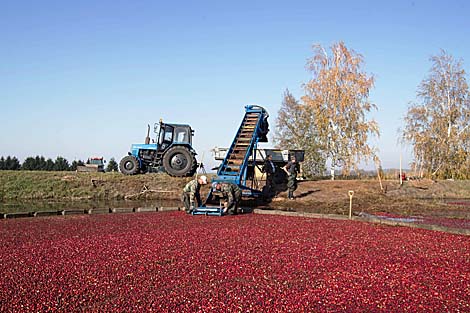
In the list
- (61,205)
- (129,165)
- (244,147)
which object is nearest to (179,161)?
(129,165)

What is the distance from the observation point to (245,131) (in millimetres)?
17422

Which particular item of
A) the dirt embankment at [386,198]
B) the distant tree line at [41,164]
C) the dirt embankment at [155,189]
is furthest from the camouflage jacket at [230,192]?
the distant tree line at [41,164]

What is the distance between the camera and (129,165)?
846 inches

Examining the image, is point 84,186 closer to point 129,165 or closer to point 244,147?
point 129,165

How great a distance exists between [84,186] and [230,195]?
34.0ft

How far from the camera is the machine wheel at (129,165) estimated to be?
69.7ft

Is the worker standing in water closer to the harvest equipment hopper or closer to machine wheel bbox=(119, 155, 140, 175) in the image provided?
the harvest equipment hopper

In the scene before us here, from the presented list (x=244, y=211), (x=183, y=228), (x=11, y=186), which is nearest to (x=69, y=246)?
(x=183, y=228)

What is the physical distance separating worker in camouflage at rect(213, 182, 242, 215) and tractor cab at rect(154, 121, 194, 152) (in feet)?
23.7

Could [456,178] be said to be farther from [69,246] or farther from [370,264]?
[69,246]

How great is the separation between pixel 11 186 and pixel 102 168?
Result: 34.8 ft

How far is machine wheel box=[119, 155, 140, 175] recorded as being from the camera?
21.2 meters

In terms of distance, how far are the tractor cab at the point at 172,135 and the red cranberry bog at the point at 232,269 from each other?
10172 mm

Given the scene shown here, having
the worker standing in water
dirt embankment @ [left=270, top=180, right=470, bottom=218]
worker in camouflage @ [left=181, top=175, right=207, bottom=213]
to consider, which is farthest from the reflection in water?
dirt embankment @ [left=270, top=180, right=470, bottom=218]
